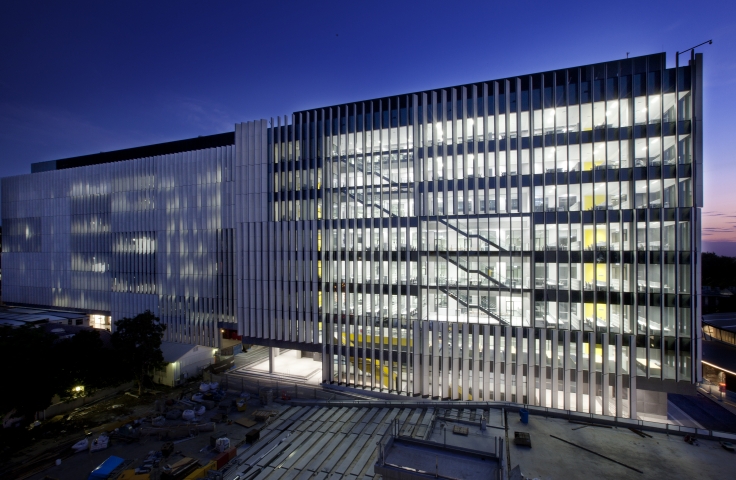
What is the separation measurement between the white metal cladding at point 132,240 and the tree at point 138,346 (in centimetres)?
919

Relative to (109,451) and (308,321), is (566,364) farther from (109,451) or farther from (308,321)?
(109,451)

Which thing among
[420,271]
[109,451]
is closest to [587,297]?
[420,271]

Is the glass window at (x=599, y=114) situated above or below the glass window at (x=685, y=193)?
above

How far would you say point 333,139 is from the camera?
124 feet

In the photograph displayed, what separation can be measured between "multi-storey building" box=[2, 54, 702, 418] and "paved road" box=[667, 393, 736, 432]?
7.38m

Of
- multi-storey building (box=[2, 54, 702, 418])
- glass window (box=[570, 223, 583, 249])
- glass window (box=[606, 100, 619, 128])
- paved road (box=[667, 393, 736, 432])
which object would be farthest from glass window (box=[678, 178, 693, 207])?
paved road (box=[667, 393, 736, 432])

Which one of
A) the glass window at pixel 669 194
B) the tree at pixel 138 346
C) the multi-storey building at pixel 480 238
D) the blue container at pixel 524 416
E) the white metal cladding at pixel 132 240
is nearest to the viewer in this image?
the blue container at pixel 524 416

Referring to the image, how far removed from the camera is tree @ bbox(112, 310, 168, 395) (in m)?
34.0

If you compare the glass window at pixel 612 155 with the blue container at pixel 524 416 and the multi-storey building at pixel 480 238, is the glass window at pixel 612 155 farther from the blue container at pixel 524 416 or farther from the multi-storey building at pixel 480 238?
the blue container at pixel 524 416

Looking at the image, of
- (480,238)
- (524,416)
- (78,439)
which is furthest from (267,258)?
(524,416)

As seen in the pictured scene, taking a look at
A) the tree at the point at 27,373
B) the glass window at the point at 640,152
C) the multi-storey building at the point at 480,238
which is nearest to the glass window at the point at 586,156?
the multi-storey building at the point at 480,238

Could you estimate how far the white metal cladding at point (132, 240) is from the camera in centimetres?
4531

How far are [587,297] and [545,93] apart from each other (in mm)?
19290

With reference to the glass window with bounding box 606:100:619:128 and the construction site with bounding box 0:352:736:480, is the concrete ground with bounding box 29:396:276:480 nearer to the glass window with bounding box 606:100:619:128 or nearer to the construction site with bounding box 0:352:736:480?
the construction site with bounding box 0:352:736:480
